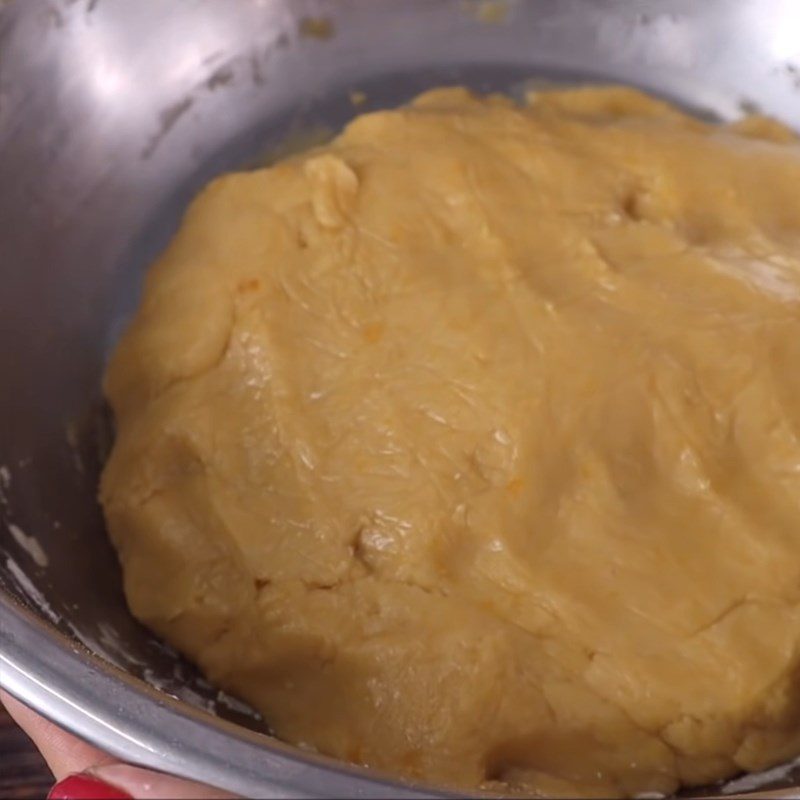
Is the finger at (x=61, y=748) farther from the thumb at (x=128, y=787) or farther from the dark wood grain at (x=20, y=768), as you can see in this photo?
the dark wood grain at (x=20, y=768)

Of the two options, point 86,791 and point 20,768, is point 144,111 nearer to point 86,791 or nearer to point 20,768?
point 20,768

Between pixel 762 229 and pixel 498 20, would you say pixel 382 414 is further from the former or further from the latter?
pixel 498 20

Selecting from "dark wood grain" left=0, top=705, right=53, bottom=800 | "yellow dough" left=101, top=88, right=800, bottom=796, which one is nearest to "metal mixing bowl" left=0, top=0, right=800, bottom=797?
"yellow dough" left=101, top=88, right=800, bottom=796

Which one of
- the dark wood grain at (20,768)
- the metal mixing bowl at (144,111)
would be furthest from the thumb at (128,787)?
the dark wood grain at (20,768)

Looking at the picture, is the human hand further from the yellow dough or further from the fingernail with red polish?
the yellow dough

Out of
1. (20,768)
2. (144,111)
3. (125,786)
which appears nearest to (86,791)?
(125,786)

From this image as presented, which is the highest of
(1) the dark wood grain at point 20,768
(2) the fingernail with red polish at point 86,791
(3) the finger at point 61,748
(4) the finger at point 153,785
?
(2) the fingernail with red polish at point 86,791

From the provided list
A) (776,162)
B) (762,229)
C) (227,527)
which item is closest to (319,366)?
(227,527)
